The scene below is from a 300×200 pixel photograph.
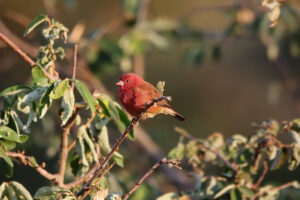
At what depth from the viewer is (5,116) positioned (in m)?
2.86

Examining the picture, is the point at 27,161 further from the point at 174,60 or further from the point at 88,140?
the point at 174,60

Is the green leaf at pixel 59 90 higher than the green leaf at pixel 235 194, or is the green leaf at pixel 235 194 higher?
the green leaf at pixel 235 194

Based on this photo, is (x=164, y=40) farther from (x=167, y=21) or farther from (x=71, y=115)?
(x=71, y=115)

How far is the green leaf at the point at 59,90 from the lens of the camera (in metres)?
2.58

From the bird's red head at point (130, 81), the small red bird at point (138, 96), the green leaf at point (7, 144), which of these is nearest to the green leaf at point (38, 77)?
the green leaf at point (7, 144)

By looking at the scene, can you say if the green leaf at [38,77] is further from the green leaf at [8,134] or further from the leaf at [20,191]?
the leaf at [20,191]

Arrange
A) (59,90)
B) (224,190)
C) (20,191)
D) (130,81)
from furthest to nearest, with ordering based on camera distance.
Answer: (130,81), (224,190), (20,191), (59,90)

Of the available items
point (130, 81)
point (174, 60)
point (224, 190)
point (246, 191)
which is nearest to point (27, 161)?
point (224, 190)

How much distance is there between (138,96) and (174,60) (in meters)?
6.52

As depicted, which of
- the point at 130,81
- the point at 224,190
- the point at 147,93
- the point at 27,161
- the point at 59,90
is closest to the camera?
the point at 59,90

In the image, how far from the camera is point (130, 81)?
4.25 metres

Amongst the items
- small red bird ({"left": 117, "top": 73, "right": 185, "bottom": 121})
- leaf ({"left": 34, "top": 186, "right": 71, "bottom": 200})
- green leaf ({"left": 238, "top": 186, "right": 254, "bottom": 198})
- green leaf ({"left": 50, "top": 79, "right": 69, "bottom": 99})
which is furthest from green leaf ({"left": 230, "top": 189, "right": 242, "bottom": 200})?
green leaf ({"left": 50, "top": 79, "right": 69, "bottom": 99})

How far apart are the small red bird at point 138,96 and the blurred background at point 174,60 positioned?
0.70 metres

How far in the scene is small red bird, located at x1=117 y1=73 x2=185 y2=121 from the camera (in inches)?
158
